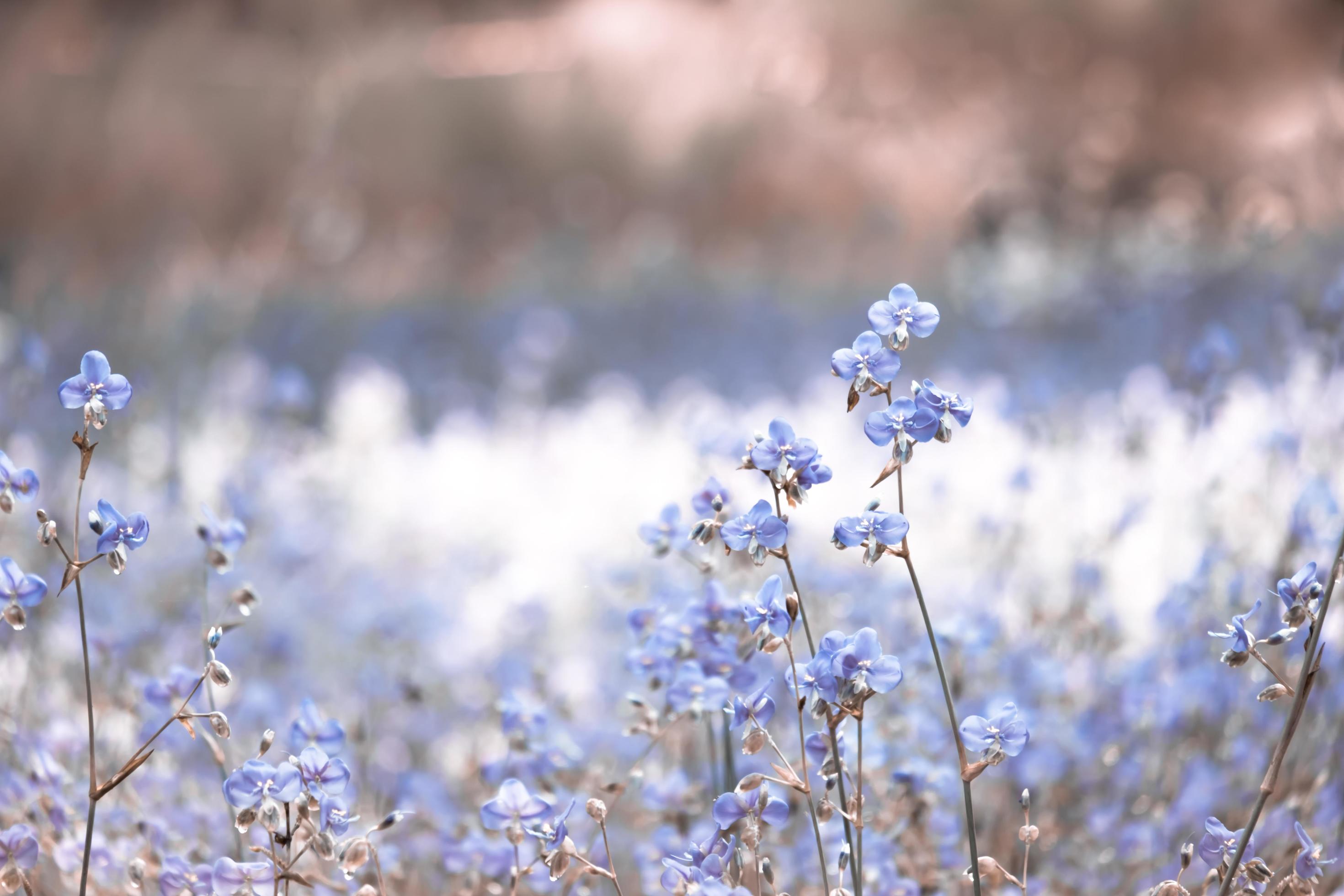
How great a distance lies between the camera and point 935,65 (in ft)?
18.9

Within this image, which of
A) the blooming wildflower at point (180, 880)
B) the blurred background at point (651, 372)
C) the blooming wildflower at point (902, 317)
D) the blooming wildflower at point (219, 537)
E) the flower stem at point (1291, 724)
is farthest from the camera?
the blurred background at point (651, 372)

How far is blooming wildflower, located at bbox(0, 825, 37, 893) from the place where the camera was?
3.00 feet

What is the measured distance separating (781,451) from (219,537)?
2.31 ft

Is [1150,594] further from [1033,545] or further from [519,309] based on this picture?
[519,309]

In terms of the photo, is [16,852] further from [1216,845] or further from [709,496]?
[1216,845]

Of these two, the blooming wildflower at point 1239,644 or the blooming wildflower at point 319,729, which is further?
the blooming wildflower at point 319,729

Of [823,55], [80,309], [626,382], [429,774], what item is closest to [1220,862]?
[429,774]

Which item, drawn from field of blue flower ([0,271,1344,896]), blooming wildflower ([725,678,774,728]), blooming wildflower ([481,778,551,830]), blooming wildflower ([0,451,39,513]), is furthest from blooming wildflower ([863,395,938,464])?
blooming wildflower ([0,451,39,513])

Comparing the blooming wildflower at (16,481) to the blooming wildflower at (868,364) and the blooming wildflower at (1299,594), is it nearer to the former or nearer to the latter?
the blooming wildflower at (868,364)

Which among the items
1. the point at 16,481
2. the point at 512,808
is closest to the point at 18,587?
the point at 16,481

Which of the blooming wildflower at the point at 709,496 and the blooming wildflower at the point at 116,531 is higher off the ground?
the blooming wildflower at the point at 709,496

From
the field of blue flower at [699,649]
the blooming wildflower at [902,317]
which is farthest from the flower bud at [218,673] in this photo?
the blooming wildflower at [902,317]

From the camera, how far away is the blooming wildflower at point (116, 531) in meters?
0.89

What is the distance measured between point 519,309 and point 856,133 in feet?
7.34
